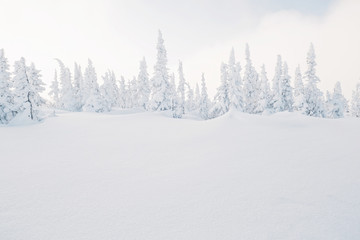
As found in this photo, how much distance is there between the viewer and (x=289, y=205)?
4809 mm

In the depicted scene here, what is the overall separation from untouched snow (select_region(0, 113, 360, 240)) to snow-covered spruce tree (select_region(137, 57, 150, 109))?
45955 millimetres

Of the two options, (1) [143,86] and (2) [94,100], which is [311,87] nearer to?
(1) [143,86]

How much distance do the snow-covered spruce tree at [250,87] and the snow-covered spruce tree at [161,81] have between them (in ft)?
69.1

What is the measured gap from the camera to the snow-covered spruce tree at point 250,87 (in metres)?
49.4

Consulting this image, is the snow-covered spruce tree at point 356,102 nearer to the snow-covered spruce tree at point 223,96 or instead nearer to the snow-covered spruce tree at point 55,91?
the snow-covered spruce tree at point 223,96

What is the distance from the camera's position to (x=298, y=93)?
41375 mm

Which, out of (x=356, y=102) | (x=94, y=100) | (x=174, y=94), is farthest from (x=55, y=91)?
(x=356, y=102)

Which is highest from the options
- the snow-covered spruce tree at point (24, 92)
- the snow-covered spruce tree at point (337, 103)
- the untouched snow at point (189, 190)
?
the snow-covered spruce tree at point (24, 92)

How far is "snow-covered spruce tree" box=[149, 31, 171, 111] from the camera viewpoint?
36156 millimetres

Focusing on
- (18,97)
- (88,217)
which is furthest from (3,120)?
(88,217)

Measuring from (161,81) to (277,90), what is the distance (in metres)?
24.1

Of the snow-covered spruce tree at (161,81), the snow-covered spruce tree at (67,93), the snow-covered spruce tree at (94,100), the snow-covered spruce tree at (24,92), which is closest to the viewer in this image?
the snow-covered spruce tree at (24,92)

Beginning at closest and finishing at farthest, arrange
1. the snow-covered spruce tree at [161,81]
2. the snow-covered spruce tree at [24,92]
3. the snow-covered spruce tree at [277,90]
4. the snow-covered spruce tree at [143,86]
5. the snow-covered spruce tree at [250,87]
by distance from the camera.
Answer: the snow-covered spruce tree at [24,92]
the snow-covered spruce tree at [161,81]
the snow-covered spruce tree at [277,90]
the snow-covered spruce tree at [250,87]
the snow-covered spruce tree at [143,86]

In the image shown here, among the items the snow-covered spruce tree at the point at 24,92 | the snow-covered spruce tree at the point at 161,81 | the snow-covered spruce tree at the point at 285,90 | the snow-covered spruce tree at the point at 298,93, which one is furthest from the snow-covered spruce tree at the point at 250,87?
the snow-covered spruce tree at the point at 24,92
